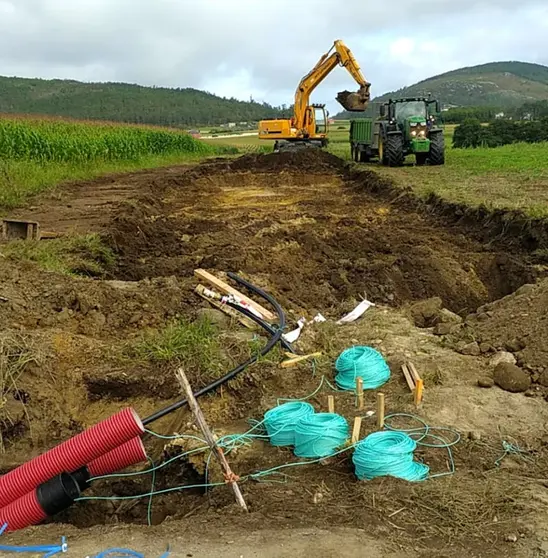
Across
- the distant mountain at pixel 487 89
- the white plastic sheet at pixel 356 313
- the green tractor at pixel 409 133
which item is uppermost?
the distant mountain at pixel 487 89

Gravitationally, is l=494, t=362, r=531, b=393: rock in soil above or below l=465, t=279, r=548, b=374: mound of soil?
below

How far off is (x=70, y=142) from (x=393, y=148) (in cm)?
1107

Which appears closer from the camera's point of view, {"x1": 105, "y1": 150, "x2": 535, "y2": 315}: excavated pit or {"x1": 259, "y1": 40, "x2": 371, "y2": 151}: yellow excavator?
{"x1": 105, "y1": 150, "x2": 535, "y2": 315}: excavated pit

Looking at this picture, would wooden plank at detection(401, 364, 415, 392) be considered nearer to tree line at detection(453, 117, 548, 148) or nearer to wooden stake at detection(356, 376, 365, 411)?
wooden stake at detection(356, 376, 365, 411)

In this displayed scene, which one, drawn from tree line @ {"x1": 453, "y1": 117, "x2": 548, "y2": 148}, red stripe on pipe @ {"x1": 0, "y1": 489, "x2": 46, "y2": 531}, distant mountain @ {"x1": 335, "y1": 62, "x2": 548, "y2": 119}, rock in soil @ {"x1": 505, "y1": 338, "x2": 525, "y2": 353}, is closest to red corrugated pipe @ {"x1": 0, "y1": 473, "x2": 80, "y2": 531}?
red stripe on pipe @ {"x1": 0, "y1": 489, "x2": 46, "y2": 531}

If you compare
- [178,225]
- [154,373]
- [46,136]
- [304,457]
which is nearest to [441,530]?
[304,457]

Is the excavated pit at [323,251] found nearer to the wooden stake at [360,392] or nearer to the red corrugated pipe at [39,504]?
the wooden stake at [360,392]

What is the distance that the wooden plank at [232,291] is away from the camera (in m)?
6.76

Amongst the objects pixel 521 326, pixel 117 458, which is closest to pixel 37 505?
pixel 117 458

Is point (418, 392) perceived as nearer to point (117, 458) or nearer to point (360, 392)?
point (360, 392)

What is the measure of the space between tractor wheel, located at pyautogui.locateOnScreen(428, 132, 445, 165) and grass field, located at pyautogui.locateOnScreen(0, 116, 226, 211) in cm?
1169

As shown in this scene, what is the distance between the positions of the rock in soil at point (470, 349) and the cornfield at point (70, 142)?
627 inches

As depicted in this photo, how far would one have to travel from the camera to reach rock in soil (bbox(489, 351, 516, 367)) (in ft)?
18.9

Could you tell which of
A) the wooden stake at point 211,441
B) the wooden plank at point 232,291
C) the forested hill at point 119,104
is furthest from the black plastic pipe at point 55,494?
the forested hill at point 119,104
